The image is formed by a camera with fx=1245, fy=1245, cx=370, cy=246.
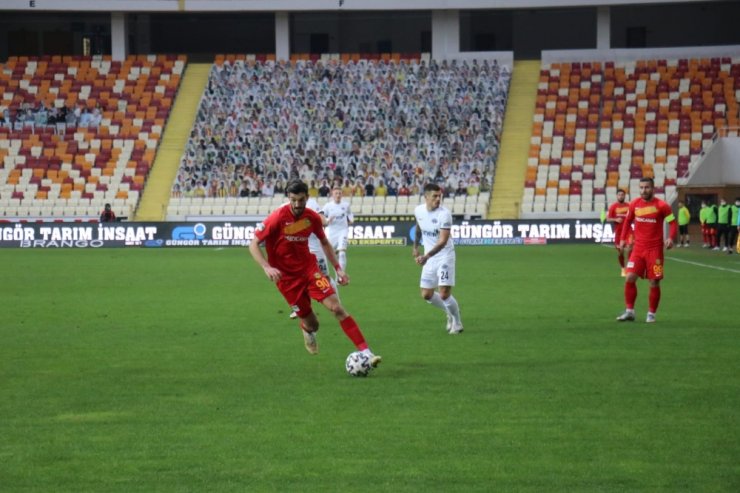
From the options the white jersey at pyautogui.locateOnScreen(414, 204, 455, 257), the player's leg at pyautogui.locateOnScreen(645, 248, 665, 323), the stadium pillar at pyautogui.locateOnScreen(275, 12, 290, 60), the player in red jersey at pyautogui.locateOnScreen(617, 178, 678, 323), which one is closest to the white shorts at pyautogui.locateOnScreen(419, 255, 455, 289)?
the white jersey at pyautogui.locateOnScreen(414, 204, 455, 257)

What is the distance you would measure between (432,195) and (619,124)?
130 feet

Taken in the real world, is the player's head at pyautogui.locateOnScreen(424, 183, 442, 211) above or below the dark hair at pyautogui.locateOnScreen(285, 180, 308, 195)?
below

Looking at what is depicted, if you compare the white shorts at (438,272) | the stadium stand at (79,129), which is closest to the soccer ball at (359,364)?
the white shorts at (438,272)

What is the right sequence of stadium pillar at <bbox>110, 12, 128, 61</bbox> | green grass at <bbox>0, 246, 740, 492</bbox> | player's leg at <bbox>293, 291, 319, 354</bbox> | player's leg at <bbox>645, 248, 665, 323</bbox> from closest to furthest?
green grass at <bbox>0, 246, 740, 492</bbox> → player's leg at <bbox>293, 291, 319, 354</bbox> → player's leg at <bbox>645, 248, 665, 323</bbox> → stadium pillar at <bbox>110, 12, 128, 61</bbox>

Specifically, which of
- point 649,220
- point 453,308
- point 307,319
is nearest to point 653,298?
point 649,220

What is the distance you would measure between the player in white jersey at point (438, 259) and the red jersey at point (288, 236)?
388cm

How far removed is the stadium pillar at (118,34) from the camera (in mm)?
61812

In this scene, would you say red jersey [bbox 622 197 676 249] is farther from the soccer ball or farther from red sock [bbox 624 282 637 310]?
the soccer ball

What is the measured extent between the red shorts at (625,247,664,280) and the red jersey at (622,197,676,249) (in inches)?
3.6

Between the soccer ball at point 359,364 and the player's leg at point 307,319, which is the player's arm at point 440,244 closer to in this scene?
the player's leg at point 307,319

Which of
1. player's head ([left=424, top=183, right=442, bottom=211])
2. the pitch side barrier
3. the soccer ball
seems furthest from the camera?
the pitch side barrier

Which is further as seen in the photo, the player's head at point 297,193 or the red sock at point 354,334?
the red sock at point 354,334

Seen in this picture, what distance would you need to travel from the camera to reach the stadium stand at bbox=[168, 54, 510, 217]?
5191 centimetres

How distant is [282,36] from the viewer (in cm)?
6119
